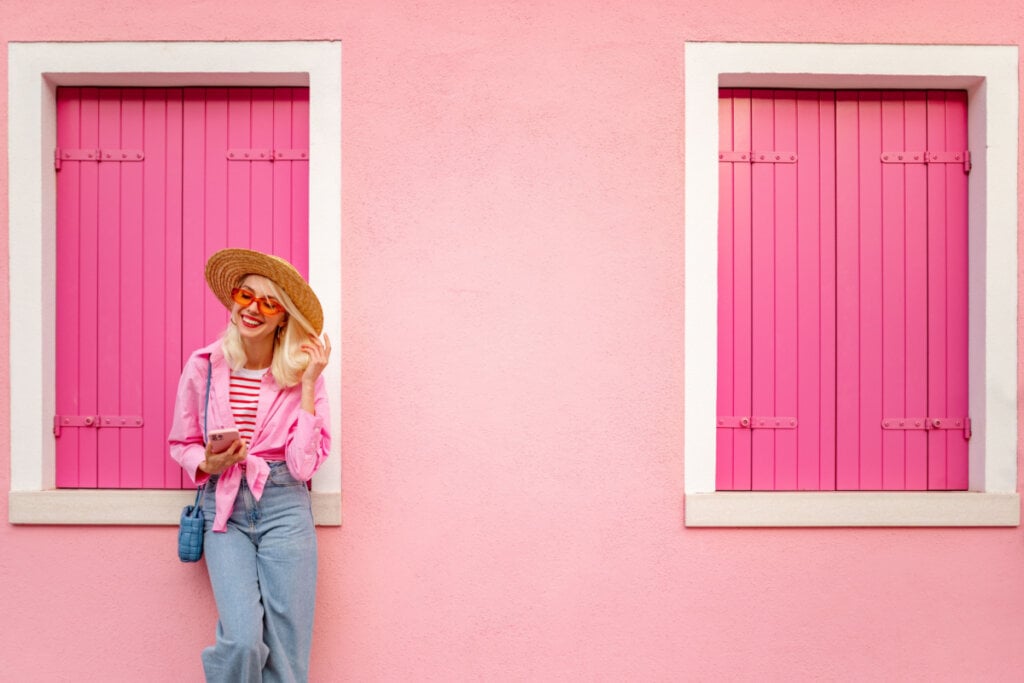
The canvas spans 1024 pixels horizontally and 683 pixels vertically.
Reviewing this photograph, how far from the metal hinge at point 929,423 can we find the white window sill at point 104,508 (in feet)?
8.46

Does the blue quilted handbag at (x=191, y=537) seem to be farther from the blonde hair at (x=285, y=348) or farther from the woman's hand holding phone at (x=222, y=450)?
the blonde hair at (x=285, y=348)

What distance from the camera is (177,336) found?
3990 mm

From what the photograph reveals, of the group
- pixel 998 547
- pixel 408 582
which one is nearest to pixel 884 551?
pixel 998 547

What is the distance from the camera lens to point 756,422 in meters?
4.03

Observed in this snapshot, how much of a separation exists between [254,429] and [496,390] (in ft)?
3.45

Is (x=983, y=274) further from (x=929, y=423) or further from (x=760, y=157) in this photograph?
(x=760, y=157)

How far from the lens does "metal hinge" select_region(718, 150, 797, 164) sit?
158 inches

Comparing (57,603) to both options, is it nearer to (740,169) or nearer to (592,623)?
(592,623)

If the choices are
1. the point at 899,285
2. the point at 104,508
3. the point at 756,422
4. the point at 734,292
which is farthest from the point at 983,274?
the point at 104,508

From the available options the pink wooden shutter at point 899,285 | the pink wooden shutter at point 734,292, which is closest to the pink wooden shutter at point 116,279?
the pink wooden shutter at point 734,292

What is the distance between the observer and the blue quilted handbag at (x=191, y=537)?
11.6ft

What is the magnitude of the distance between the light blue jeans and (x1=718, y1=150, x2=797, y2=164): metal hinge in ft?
7.97

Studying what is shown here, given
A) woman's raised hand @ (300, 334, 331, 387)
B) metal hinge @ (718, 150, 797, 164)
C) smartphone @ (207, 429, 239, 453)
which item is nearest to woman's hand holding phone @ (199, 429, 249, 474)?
smartphone @ (207, 429, 239, 453)

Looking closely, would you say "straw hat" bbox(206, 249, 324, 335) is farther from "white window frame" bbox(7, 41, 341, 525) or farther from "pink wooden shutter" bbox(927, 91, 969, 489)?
"pink wooden shutter" bbox(927, 91, 969, 489)
